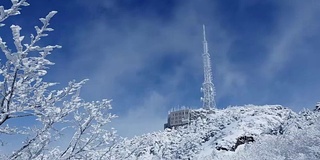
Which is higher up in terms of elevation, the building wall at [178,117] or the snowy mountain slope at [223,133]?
the building wall at [178,117]

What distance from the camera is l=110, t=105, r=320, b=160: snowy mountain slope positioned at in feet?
154

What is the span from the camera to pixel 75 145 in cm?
553

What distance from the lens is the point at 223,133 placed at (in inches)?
2156

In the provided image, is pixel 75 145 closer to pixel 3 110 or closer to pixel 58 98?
pixel 58 98

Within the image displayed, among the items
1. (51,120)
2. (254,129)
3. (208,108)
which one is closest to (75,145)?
(51,120)

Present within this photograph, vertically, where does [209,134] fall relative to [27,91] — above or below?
above

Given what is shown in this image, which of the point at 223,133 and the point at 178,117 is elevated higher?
the point at 178,117

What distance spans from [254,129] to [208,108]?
59.5 feet

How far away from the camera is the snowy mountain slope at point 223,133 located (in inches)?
1842

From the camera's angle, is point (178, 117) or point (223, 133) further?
point (178, 117)

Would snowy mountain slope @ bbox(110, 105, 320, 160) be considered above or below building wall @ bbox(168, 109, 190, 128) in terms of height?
below

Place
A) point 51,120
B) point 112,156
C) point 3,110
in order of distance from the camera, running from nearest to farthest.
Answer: point 3,110, point 51,120, point 112,156

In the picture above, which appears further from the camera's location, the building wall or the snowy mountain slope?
the building wall

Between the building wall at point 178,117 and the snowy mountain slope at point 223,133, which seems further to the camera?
the building wall at point 178,117
